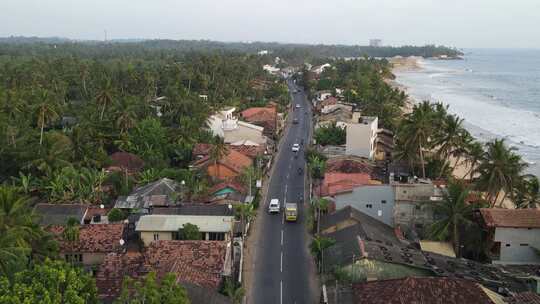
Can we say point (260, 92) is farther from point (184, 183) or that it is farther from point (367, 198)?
point (367, 198)

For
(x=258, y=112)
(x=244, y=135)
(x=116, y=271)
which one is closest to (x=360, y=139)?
(x=244, y=135)

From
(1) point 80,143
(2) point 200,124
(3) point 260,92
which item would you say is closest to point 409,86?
(3) point 260,92

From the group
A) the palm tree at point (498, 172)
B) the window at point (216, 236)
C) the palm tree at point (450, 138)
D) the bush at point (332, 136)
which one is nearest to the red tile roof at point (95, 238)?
the window at point (216, 236)

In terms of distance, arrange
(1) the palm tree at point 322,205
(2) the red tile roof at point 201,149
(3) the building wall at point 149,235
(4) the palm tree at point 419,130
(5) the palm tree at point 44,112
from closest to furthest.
A: (3) the building wall at point 149,235, (1) the palm tree at point 322,205, (4) the palm tree at point 419,130, (5) the palm tree at point 44,112, (2) the red tile roof at point 201,149

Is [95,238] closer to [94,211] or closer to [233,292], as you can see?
[94,211]

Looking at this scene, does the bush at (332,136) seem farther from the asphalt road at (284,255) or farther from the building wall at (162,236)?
the building wall at (162,236)

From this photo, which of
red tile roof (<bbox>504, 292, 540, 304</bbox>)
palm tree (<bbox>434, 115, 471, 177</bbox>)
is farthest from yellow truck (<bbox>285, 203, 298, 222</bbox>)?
red tile roof (<bbox>504, 292, 540, 304</bbox>)
